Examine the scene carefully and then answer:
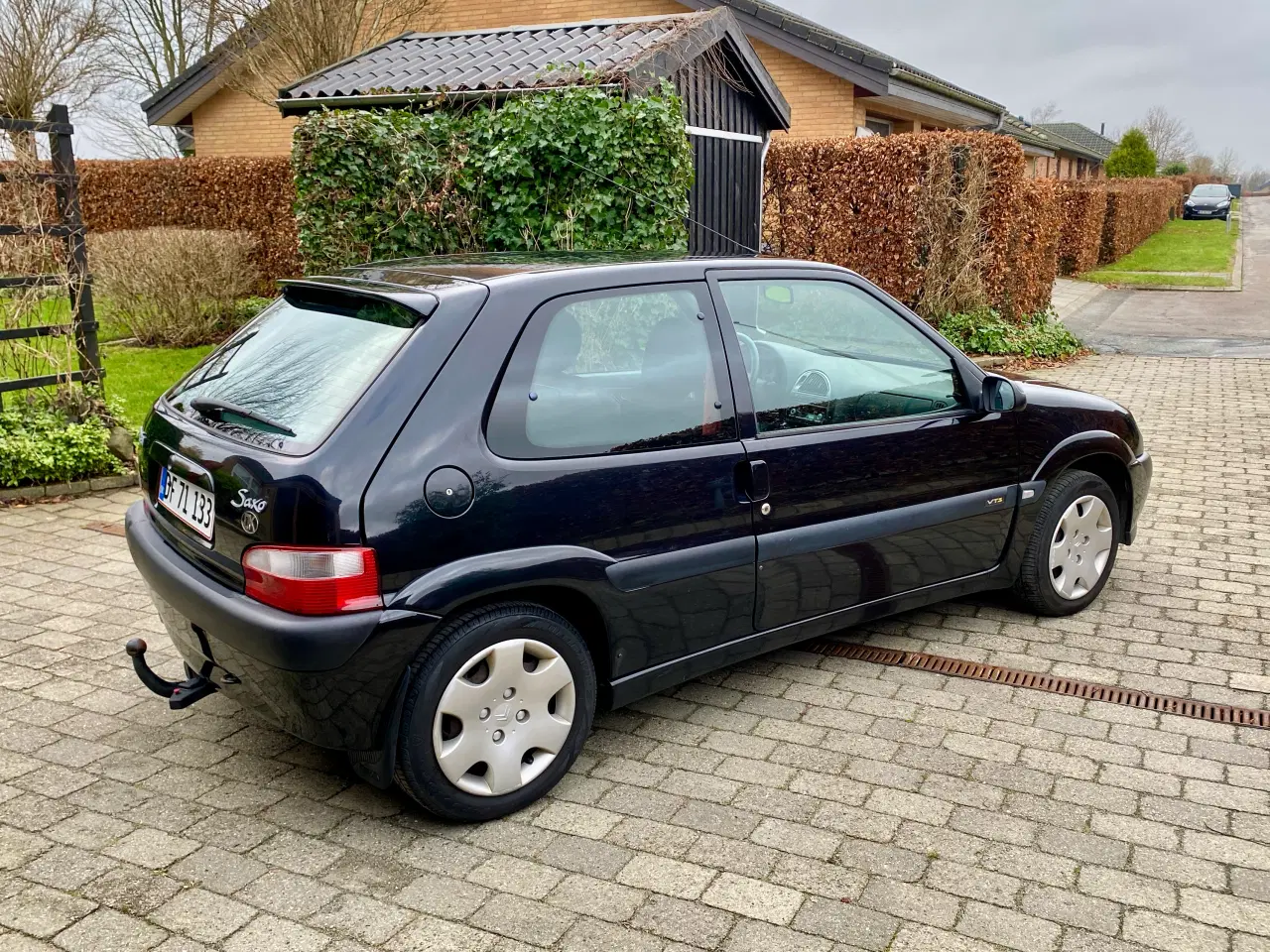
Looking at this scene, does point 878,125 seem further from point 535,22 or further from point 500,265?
point 500,265

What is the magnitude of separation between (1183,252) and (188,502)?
3420 cm

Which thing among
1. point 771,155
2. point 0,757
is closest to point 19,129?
point 0,757

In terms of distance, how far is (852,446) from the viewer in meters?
4.00

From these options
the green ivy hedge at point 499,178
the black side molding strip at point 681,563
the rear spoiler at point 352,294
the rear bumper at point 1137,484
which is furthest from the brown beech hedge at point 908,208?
the rear spoiler at point 352,294

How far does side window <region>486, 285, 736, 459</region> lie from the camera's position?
327 cm

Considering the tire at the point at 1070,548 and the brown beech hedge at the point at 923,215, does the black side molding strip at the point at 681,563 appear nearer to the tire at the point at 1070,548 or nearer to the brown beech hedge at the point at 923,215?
the tire at the point at 1070,548

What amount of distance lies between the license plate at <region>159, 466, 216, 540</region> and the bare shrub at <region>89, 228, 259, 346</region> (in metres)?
9.58

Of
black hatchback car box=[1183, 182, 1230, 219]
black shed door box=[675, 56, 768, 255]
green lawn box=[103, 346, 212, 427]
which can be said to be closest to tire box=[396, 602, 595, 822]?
green lawn box=[103, 346, 212, 427]

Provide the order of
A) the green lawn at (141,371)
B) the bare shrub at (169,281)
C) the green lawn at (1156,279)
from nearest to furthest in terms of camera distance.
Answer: the green lawn at (141,371) < the bare shrub at (169,281) < the green lawn at (1156,279)

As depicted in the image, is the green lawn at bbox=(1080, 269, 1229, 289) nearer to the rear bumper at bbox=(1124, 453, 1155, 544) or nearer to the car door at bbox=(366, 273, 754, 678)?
the rear bumper at bbox=(1124, 453, 1155, 544)

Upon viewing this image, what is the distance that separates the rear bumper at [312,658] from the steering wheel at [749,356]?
1441mm

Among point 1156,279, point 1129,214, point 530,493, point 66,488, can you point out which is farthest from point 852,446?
point 1129,214

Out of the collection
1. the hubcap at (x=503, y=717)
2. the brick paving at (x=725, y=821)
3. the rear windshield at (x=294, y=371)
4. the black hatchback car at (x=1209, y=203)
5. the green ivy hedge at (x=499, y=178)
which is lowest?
the brick paving at (x=725, y=821)

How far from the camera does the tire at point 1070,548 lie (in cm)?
475
